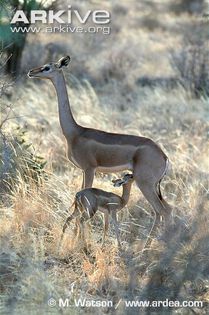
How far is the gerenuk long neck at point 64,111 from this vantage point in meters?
10.6

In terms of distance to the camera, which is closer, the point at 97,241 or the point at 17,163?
the point at 97,241

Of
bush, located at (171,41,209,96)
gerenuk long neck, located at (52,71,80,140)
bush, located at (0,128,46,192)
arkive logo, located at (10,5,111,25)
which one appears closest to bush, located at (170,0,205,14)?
bush, located at (171,41,209,96)

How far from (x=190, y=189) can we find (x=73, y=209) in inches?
75.4

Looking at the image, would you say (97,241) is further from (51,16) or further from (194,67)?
(194,67)

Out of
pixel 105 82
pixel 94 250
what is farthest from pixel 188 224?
pixel 105 82

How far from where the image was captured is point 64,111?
1066cm

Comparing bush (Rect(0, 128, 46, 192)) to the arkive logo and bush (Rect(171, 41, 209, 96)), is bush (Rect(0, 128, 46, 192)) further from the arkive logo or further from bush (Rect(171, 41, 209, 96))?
bush (Rect(171, 41, 209, 96))

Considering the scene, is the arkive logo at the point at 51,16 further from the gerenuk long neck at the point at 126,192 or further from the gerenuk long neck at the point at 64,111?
the gerenuk long neck at the point at 126,192

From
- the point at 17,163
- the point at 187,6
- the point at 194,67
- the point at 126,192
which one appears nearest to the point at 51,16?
the point at 17,163

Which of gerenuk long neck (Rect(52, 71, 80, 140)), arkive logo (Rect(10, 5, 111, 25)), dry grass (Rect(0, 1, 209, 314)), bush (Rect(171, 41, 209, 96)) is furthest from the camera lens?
bush (Rect(171, 41, 209, 96))

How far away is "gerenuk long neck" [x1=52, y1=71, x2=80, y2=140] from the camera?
10.6 meters

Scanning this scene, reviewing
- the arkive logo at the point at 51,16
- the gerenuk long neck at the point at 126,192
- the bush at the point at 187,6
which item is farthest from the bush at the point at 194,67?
the gerenuk long neck at the point at 126,192

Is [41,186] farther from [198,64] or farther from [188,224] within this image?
[198,64]

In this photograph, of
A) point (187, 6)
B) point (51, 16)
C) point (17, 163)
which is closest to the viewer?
point (17, 163)
